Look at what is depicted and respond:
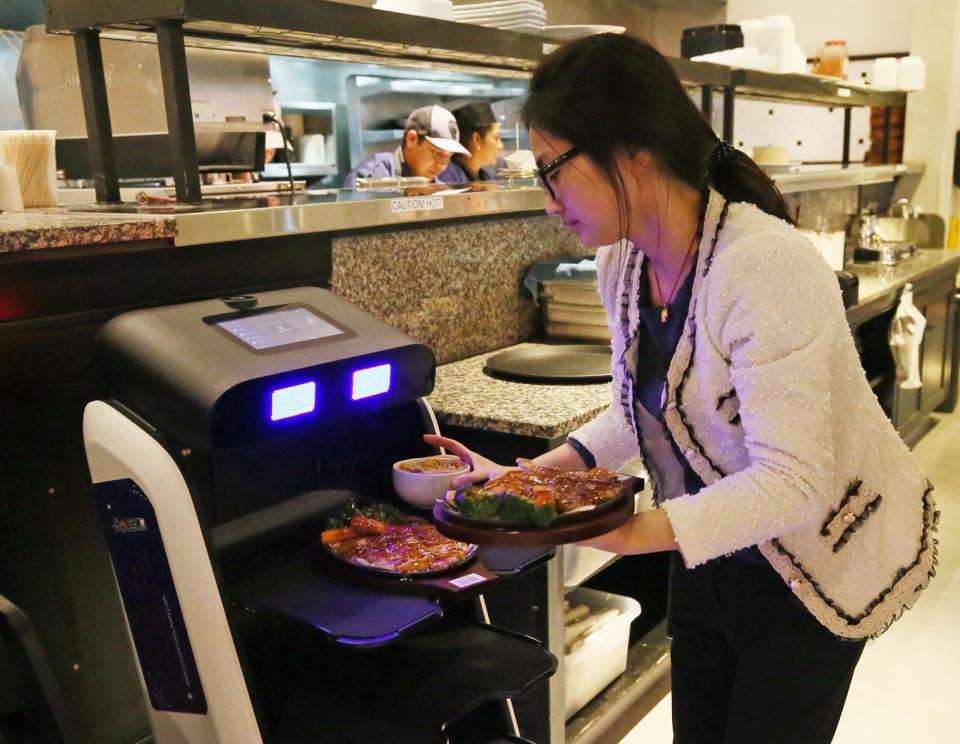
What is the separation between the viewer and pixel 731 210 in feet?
3.96

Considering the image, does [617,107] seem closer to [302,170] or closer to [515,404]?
[515,404]

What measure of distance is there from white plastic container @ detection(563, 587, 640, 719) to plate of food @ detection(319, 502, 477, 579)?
0.84 metres

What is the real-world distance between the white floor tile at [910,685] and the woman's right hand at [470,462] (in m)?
1.28

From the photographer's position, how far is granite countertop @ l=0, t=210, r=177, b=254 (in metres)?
1.30

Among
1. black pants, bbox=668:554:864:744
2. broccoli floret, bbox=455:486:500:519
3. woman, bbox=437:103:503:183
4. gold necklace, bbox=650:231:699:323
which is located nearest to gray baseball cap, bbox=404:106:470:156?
woman, bbox=437:103:503:183

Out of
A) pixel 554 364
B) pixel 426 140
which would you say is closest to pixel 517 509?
pixel 554 364

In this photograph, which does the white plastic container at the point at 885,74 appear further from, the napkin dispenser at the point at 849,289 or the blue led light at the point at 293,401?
the blue led light at the point at 293,401

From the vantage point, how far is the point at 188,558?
1.21 metres

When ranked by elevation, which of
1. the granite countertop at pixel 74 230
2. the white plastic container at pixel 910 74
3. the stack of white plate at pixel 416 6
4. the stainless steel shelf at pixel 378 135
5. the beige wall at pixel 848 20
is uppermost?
the beige wall at pixel 848 20

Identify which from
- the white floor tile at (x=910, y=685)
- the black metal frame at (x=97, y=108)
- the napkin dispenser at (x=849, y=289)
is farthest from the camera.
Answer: the napkin dispenser at (x=849, y=289)

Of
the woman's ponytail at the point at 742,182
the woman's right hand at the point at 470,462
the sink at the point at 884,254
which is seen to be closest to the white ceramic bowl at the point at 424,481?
the woman's right hand at the point at 470,462

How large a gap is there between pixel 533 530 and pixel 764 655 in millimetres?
480

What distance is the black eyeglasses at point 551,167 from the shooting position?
119 cm

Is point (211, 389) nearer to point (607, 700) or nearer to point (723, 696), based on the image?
point (723, 696)
